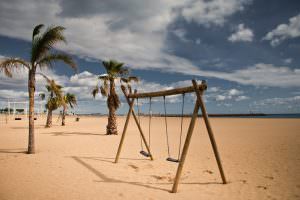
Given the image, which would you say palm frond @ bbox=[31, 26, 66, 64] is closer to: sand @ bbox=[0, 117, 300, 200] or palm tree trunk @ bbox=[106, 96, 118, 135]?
sand @ bbox=[0, 117, 300, 200]

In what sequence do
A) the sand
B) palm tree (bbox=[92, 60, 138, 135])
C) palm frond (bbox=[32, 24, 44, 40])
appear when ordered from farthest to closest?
palm tree (bbox=[92, 60, 138, 135]) < palm frond (bbox=[32, 24, 44, 40]) < the sand

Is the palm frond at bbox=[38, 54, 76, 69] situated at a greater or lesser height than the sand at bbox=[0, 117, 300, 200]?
greater

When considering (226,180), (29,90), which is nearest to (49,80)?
(29,90)

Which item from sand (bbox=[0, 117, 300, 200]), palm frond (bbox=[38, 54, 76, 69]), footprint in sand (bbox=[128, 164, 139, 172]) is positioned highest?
palm frond (bbox=[38, 54, 76, 69])

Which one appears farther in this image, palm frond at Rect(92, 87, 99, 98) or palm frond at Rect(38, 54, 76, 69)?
palm frond at Rect(92, 87, 99, 98)

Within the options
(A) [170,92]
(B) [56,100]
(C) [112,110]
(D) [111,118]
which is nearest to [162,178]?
(A) [170,92]

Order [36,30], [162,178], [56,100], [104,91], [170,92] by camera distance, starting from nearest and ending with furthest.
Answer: [162,178] → [170,92] → [36,30] → [104,91] → [56,100]

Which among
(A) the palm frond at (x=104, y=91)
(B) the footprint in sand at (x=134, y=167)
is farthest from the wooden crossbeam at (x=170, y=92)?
(A) the palm frond at (x=104, y=91)

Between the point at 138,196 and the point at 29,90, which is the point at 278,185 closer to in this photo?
the point at 138,196

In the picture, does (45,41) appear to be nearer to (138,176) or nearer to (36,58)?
(36,58)

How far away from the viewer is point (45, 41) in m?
Answer: 12.3

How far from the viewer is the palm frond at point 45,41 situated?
12.2 m

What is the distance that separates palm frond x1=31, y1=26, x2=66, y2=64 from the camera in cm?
→ 1223

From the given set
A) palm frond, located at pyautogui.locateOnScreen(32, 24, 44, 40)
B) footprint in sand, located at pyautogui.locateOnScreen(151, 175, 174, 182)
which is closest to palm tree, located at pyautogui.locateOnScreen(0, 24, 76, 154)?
palm frond, located at pyautogui.locateOnScreen(32, 24, 44, 40)
